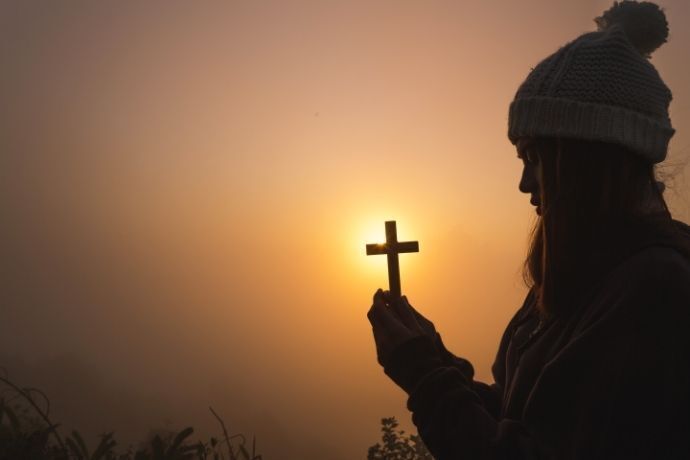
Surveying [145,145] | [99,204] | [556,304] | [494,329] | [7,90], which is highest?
[7,90]

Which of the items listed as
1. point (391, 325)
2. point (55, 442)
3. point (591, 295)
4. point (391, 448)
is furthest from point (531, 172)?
point (55, 442)

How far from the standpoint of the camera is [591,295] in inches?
35.3

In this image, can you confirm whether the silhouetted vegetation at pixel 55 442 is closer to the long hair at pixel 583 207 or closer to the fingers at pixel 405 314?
the fingers at pixel 405 314

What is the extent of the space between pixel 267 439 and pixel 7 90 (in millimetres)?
1993

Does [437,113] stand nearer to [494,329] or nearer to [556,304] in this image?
[494,329]

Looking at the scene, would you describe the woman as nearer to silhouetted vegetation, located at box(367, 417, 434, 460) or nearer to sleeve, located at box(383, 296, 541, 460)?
sleeve, located at box(383, 296, 541, 460)

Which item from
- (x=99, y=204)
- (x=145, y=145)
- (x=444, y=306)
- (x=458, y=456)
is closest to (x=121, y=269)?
(x=99, y=204)

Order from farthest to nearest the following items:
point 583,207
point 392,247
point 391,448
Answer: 1. point 391,448
2. point 392,247
3. point 583,207

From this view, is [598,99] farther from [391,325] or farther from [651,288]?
[391,325]

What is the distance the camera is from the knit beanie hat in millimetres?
906

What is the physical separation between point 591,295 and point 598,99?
0.98 feet

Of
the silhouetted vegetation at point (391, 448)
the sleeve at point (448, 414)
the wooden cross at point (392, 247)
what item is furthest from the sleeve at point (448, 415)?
the silhouetted vegetation at point (391, 448)

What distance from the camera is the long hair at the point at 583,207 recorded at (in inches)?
35.5

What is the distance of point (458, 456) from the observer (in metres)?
0.92
